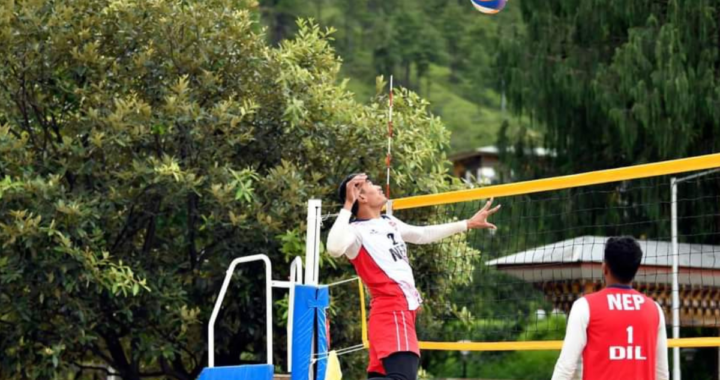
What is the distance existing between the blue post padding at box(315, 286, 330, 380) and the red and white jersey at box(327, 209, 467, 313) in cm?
72

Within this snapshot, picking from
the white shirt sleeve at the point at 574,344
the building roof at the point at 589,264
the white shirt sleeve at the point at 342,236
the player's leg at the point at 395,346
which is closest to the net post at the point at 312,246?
the white shirt sleeve at the point at 342,236

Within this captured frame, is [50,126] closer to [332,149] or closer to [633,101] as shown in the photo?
[332,149]

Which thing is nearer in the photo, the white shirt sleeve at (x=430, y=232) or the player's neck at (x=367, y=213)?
the player's neck at (x=367, y=213)

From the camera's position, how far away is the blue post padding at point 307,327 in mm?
8352

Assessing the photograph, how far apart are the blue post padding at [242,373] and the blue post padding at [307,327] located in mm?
192

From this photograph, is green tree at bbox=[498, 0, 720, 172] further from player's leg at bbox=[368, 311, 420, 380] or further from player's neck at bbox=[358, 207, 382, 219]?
player's leg at bbox=[368, 311, 420, 380]

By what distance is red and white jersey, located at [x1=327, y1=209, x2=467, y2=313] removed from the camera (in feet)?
24.9

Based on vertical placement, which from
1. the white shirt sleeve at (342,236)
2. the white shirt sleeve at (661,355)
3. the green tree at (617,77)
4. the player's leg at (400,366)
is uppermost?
the green tree at (617,77)

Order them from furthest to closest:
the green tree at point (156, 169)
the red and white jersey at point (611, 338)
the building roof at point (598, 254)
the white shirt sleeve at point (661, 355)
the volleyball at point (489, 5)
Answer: the building roof at point (598, 254)
the green tree at point (156, 169)
the volleyball at point (489, 5)
the white shirt sleeve at point (661, 355)
the red and white jersey at point (611, 338)

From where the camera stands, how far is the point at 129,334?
12.3 metres

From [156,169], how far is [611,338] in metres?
6.30

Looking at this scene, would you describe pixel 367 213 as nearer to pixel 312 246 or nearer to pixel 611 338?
pixel 312 246

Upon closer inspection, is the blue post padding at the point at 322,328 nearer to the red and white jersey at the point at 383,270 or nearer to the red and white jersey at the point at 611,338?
the red and white jersey at the point at 383,270

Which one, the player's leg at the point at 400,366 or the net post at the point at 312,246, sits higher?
the net post at the point at 312,246
